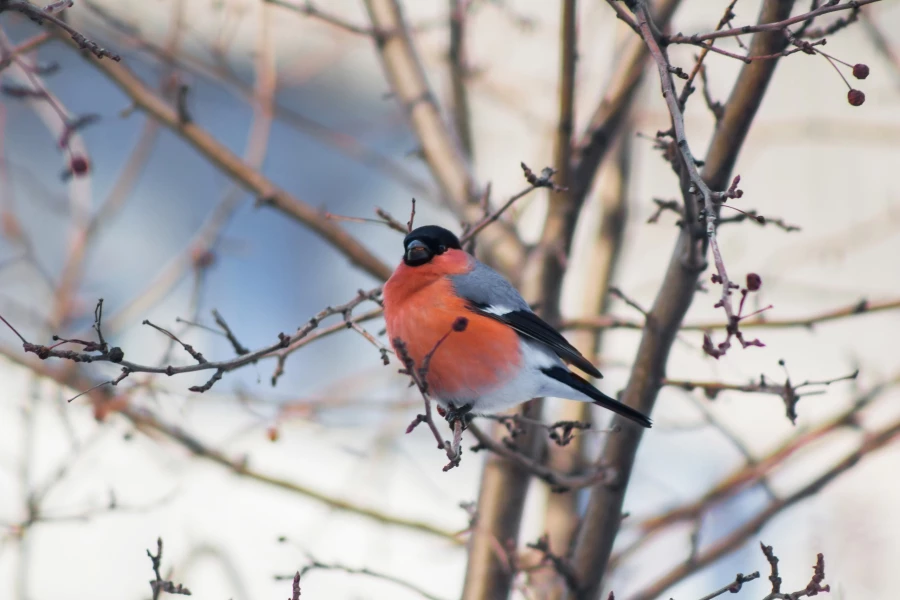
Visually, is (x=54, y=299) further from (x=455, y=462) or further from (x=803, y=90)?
(x=803, y=90)

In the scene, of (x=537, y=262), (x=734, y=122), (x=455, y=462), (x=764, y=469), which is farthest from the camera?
(x=764, y=469)

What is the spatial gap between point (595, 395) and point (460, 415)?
1.21ft

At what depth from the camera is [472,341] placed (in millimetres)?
2496

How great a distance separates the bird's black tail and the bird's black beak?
1.56 ft

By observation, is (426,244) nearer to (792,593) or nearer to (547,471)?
(547,471)

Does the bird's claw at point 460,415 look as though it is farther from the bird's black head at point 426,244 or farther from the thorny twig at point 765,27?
the thorny twig at point 765,27

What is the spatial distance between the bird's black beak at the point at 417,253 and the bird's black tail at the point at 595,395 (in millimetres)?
475

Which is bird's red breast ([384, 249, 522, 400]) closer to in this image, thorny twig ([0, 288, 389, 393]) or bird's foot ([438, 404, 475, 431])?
bird's foot ([438, 404, 475, 431])

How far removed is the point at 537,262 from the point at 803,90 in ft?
12.9

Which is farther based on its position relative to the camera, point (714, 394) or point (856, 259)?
point (856, 259)

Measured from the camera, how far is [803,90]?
20.2 ft

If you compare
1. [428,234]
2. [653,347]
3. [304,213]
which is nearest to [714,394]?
[653,347]

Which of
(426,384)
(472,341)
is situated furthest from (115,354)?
(472,341)

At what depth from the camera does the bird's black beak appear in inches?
104
